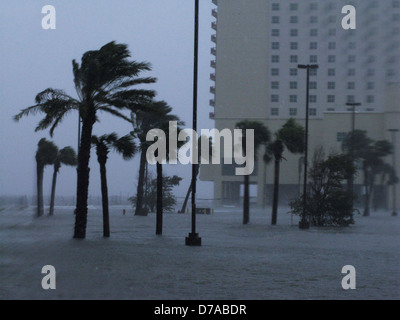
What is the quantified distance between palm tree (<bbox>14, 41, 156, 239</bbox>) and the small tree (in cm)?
1992

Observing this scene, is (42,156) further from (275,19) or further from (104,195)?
(275,19)

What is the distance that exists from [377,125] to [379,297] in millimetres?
80154

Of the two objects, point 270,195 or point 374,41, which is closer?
point 374,41

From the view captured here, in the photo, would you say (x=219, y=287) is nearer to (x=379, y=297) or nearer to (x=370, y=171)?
(x=379, y=297)

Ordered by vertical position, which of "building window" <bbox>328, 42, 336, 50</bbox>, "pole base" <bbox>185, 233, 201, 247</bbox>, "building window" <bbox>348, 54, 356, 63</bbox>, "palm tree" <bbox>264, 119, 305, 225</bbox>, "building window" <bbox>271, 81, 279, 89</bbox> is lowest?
"pole base" <bbox>185, 233, 201, 247</bbox>

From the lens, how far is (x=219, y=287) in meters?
13.5

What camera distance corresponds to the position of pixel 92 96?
27656 mm

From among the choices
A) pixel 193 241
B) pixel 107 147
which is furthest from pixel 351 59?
pixel 107 147

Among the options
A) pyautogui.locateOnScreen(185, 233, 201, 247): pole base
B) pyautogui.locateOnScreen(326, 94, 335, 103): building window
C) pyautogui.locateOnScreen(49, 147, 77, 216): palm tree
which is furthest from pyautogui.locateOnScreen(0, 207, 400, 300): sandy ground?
pyautogui.locateOnScreen(326, 94, 335, 103): building window

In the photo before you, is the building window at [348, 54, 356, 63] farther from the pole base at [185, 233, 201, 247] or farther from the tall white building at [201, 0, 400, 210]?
the tall white building at [201, 0, 400, 210]

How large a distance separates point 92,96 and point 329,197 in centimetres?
2317

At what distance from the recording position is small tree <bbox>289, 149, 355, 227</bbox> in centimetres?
4616

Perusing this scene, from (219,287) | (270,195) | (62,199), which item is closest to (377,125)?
(270,195)

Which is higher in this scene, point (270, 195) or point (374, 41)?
point (374, 41)
